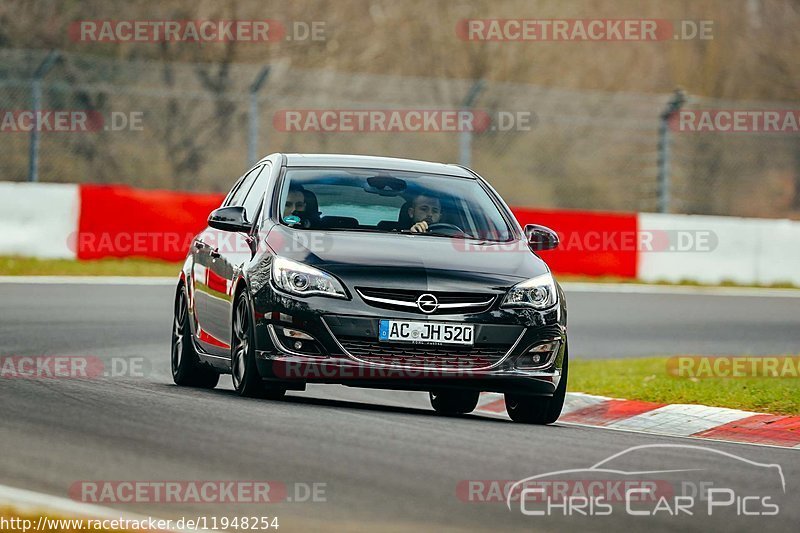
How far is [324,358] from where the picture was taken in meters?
9.43

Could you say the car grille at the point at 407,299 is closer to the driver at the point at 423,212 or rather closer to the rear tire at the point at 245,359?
the rear tire at the point at 245,359

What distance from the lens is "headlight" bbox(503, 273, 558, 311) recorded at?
9.64 m

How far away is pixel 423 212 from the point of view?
10617 mm

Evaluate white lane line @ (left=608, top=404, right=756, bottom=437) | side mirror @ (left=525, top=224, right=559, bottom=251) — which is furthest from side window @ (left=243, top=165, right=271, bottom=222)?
white lane line @ (left=608, top=404, right=756, bottom=437)

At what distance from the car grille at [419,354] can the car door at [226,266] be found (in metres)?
1.03

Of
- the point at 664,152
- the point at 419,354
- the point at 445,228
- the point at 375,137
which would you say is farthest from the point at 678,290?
the point at 419,354

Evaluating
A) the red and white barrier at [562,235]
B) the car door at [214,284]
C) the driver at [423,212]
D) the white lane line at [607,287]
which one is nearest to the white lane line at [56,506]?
the car door at [214,284]

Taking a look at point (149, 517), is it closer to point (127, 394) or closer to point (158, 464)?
point (158, 464)

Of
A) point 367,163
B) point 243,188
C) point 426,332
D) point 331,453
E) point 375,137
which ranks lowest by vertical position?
point 331,453

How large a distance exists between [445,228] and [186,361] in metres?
2.09

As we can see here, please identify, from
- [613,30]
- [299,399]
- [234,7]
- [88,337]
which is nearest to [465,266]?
[299,399]

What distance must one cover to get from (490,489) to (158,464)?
56.3 inches

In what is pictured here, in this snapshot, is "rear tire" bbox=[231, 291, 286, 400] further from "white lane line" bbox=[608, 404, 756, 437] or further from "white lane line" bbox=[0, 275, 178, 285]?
"white lane line" bbox=[0, 275, 178, 285]

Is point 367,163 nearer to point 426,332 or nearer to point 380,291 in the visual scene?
point 380,291
